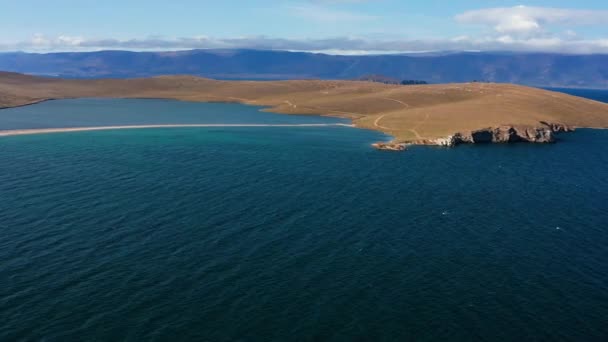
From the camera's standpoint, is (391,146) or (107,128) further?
(107,128)

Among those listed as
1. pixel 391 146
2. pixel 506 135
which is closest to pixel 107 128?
pixel 391 146

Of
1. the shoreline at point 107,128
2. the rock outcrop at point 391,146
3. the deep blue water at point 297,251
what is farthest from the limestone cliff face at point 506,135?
the shoreline at point 107,128

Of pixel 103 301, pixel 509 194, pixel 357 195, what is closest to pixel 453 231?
pixel 357 195

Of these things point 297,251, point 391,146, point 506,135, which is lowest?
point 297,251

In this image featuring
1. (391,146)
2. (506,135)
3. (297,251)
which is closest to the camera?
(297,251)

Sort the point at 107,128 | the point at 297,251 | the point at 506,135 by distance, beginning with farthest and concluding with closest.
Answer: the point at 107,128
the point at 506,135
the point at 297,251

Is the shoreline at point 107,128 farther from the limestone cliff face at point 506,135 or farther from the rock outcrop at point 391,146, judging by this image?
the rock outcrop at point 391,146

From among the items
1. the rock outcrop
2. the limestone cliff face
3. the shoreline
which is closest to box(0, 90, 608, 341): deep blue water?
the rock outcrop

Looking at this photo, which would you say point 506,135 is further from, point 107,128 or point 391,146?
point 107,128

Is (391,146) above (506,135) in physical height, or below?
below
